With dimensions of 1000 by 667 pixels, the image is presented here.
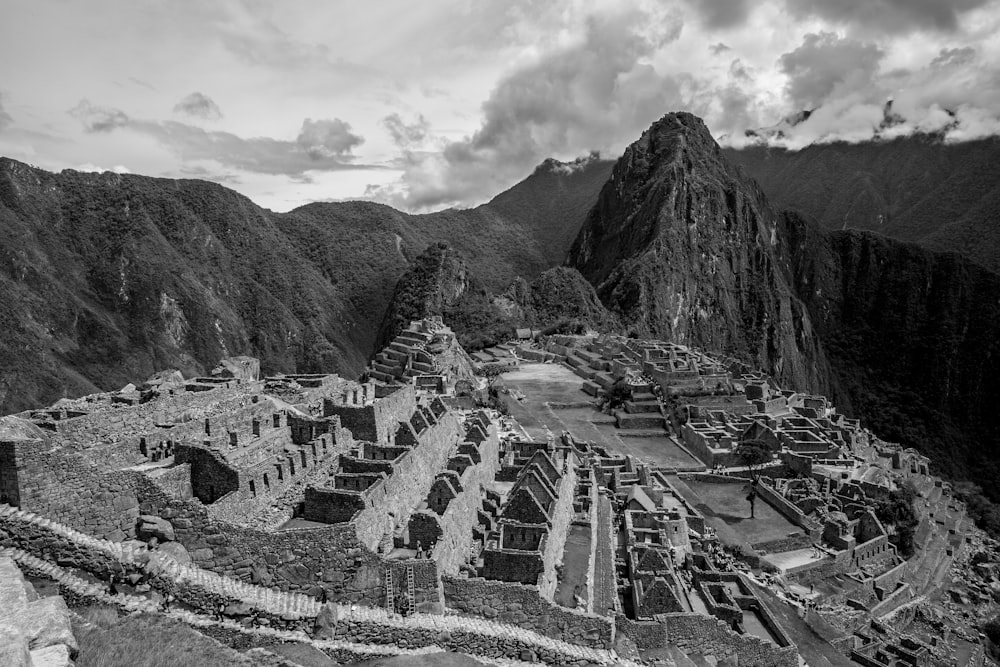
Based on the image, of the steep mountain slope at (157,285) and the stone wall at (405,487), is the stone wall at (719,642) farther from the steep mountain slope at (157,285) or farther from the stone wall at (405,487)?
the steep mountain slope at (157,285)

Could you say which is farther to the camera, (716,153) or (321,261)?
(716,153)

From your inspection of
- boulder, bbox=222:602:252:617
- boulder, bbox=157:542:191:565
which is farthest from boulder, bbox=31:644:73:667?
boulder, bbox=157:542:191:565

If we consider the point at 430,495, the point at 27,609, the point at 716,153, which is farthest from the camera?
the point at 716,153

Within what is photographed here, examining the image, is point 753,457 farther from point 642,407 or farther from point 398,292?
point 398,292

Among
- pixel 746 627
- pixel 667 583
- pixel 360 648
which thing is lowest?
pixel 746 627

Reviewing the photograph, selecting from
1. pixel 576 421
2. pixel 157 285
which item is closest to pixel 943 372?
pixel 576 421

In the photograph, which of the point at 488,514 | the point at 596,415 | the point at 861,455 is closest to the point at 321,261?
the point at 596,415

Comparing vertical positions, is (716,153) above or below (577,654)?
above

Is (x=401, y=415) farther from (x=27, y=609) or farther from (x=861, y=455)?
(x=861, y=455)
